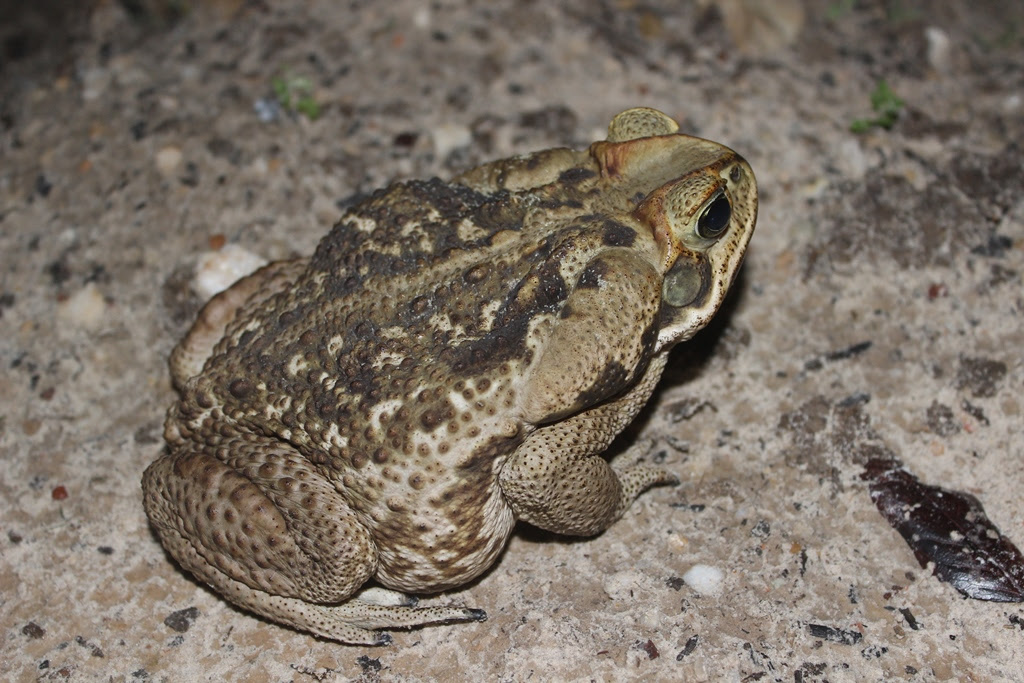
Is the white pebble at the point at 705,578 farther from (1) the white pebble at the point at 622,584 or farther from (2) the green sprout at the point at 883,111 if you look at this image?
(2) the green sprout at the point at 883,111

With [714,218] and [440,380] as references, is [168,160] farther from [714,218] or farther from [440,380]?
[714,218]

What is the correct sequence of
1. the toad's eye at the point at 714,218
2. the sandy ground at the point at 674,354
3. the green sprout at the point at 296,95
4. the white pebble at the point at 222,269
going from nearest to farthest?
the toad's eye at the point at 714,218, the sandy ground at the point at 674,354, the white pebble at the point at 222,269, the green sprout at the point at 296,95

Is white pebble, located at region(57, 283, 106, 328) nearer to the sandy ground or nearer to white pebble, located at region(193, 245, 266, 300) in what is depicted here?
the sandy ground

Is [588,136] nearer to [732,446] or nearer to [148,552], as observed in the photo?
[732,446]

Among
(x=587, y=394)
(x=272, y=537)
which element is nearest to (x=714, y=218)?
(x=587, y=394)

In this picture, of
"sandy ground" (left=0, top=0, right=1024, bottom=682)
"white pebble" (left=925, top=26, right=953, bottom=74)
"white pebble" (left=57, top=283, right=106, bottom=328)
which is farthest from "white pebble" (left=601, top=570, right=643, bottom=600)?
"white pebble" (left=925, top=26, right=953, bottom=74)

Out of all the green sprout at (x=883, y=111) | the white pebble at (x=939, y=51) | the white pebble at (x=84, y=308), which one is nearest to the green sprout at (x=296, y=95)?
the white pebble at (x=84, y=308)
